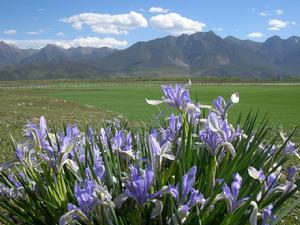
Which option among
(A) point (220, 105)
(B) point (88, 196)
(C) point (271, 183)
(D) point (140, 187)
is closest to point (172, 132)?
(A) point (220, 105)

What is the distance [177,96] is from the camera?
247 cm

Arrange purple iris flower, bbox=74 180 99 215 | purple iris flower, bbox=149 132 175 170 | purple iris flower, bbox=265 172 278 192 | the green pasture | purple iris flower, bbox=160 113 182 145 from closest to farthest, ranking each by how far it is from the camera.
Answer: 1. purple iris flower, bbox=74 180 99 215
2. purple iris flower, bbox=149 132 175 170
3. purple iris flower, bbox=265 172 278 192
4. purple iris flower, bbox=160 113 182 145
5. the green pasture

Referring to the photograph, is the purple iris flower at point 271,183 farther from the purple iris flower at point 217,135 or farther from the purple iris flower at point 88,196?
the purple iris flower at point 88,196

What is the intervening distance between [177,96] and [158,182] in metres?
→ 0.52

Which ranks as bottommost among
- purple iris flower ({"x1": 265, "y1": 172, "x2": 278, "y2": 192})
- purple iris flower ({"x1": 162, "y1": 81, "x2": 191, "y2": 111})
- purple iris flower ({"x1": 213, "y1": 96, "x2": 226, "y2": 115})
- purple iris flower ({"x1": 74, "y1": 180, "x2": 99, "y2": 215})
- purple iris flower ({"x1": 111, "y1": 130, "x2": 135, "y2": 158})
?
purple iris flower ({"x1": 265, "y1": 172, "x2": 278, "y2": 192})

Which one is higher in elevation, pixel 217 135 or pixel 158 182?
pixel 217 135

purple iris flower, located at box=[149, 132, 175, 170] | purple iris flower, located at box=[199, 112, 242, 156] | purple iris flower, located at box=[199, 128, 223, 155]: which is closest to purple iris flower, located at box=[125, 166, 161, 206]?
purple iris flower, located at box=[149, 132, 175, 170]

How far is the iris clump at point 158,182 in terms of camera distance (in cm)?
201

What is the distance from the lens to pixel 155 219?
7.30 ft

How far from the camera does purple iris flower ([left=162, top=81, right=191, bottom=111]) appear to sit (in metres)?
2.46

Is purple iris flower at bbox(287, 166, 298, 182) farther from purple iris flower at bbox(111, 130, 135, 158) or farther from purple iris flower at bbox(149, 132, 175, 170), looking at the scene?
purple iris flower at bbox(111, 130, 135, 158)

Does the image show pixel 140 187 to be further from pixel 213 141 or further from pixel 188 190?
pixel 213 141

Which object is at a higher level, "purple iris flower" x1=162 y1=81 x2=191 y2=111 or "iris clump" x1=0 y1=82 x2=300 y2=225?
"purple iris flower" x1=162 y1=81 x2=191 y2=111

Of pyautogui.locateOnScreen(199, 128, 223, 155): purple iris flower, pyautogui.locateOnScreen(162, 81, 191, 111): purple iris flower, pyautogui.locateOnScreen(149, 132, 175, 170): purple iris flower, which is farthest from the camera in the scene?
pyautogui.locateOnScreen(199, 128, 223, 155): purple iris flower
